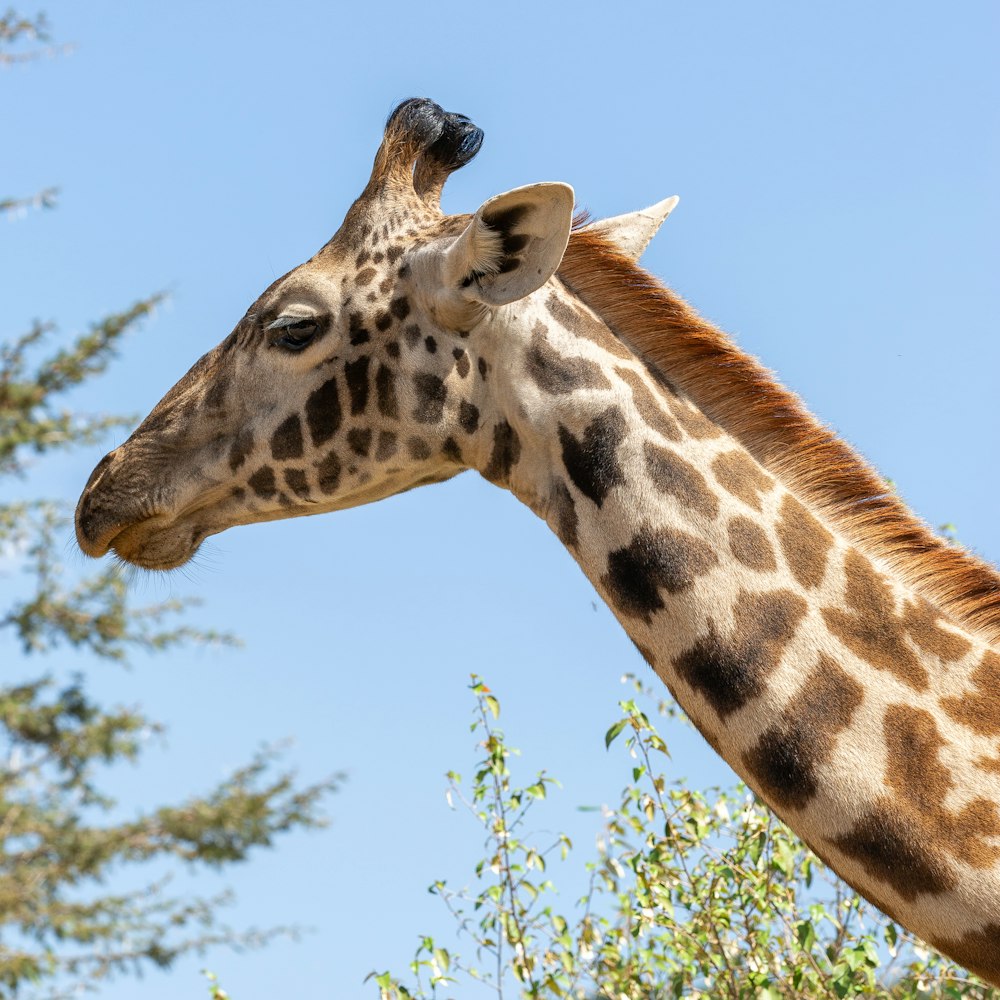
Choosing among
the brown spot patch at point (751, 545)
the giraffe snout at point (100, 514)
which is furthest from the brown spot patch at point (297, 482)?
the brown spot patch at point (751, 545)

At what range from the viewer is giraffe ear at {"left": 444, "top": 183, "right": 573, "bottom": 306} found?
474 centimetres

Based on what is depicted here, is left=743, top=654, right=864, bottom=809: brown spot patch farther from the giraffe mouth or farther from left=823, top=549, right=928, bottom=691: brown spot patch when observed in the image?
the giraffe mouth

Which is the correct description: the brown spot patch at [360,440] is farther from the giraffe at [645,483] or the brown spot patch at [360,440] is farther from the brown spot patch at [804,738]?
the brown spot patch at [804,738]

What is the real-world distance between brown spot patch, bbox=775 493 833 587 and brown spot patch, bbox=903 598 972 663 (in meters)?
0.28

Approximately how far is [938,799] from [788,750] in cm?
41

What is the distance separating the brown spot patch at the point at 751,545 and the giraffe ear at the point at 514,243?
0.97 metres

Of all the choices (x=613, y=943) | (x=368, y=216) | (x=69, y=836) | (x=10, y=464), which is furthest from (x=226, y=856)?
(x=368, y=216)

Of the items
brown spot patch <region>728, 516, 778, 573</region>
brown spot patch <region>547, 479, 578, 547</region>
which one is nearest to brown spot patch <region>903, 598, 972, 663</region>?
brown spot patch <region>728, 516, 778, 573</region>

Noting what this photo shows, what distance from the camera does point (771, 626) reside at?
442cm

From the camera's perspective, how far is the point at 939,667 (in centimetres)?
431

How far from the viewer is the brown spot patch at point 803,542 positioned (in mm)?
4543

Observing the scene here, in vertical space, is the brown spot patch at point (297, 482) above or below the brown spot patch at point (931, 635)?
below

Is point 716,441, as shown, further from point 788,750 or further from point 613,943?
point 613,943

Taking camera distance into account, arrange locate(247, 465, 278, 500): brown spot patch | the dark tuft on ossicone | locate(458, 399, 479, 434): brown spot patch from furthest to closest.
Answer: the dark tuft on ossicone → locate(247, 465, 278, 500): brown spot patch → locate(458, 399, 479, 434): brown spot patch
